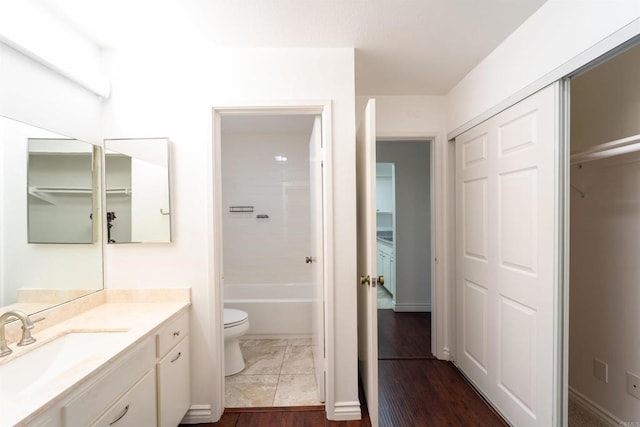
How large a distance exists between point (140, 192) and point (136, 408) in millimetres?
1174

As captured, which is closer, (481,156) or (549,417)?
(549,417)

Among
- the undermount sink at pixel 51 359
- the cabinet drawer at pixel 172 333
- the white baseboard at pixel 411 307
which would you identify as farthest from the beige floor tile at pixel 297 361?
the white baseboard at pixel 411 307

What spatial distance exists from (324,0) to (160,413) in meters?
2.24

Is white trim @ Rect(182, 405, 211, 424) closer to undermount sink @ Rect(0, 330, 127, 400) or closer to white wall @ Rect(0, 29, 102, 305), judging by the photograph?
undermount sink @ Rect(0, 330, 127, 400)

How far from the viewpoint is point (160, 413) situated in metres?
1.41

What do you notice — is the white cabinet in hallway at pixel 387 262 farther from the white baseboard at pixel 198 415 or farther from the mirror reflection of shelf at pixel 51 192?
the mirror reflection of shelf at pixel 51 192

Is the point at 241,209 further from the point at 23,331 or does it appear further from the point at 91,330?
the point at 23,331

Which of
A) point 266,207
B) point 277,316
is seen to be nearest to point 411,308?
point 277,316

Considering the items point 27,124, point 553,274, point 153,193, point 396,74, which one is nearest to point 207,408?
point 153,193

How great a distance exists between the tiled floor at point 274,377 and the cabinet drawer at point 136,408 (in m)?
0.70

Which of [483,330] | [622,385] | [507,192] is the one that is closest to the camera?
[622,385]

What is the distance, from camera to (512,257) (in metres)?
1.68

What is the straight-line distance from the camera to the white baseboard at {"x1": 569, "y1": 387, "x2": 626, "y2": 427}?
61.5 inches

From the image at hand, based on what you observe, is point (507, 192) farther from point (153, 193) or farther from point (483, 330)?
point (153, 193)
